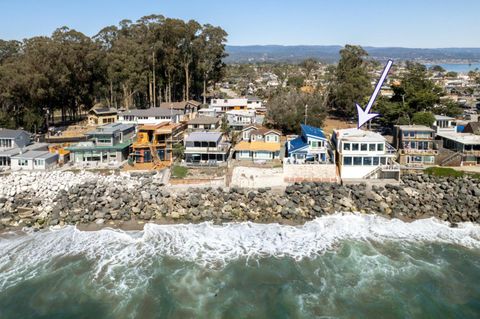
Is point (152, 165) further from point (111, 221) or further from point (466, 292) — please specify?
point (466, 292)

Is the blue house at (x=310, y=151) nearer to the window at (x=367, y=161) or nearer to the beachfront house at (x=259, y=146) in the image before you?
the beachfront house at (x=259, y=146)

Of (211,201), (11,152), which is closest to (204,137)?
(211,201)

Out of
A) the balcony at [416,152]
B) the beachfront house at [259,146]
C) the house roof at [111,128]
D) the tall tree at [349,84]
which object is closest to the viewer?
the beachfront house at [259,146]

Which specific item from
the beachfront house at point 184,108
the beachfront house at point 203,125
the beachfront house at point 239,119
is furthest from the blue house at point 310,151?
the beachfront house at point 184,108

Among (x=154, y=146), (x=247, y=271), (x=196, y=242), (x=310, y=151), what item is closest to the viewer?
(x=247, y=271)

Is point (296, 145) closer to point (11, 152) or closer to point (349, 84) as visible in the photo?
point (349, 84)

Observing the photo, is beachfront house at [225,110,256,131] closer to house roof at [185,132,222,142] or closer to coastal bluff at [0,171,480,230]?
house roof at [185,132,222,142]
